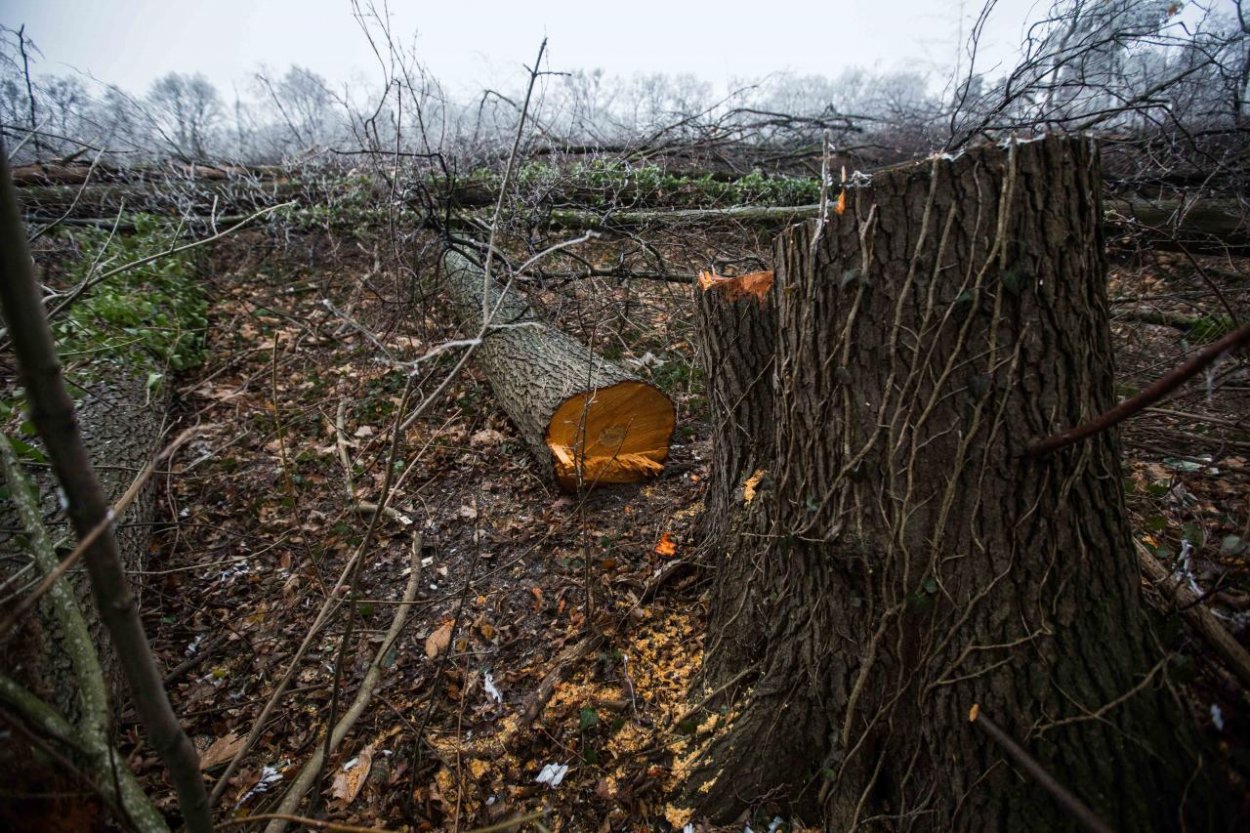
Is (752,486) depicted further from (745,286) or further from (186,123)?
(186,123)

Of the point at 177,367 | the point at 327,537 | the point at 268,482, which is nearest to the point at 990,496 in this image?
the point at 327,537

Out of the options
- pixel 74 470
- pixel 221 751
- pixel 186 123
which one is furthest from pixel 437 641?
pixel 186 123

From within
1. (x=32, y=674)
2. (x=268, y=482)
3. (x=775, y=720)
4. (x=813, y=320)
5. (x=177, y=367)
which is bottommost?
(x=775, y=720)

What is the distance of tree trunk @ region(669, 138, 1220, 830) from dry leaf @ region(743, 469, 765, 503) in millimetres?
399

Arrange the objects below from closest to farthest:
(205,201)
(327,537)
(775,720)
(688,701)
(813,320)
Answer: (813,320) → (775,720) → (688,701) → (327,537) → (205,201)

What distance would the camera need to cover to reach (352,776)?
2.00 meters

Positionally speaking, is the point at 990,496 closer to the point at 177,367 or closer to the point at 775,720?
the point at 775,720

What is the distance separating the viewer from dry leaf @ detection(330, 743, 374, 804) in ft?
6.36

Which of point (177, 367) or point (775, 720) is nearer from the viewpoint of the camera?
point (775, 720)

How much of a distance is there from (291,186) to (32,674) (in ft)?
19.8

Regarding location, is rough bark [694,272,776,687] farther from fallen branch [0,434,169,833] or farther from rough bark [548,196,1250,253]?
rough bark [548,196,1250,253]

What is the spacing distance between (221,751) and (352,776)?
56cm

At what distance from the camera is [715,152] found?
6906 mm

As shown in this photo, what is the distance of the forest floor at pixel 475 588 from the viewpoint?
191 centimetres
